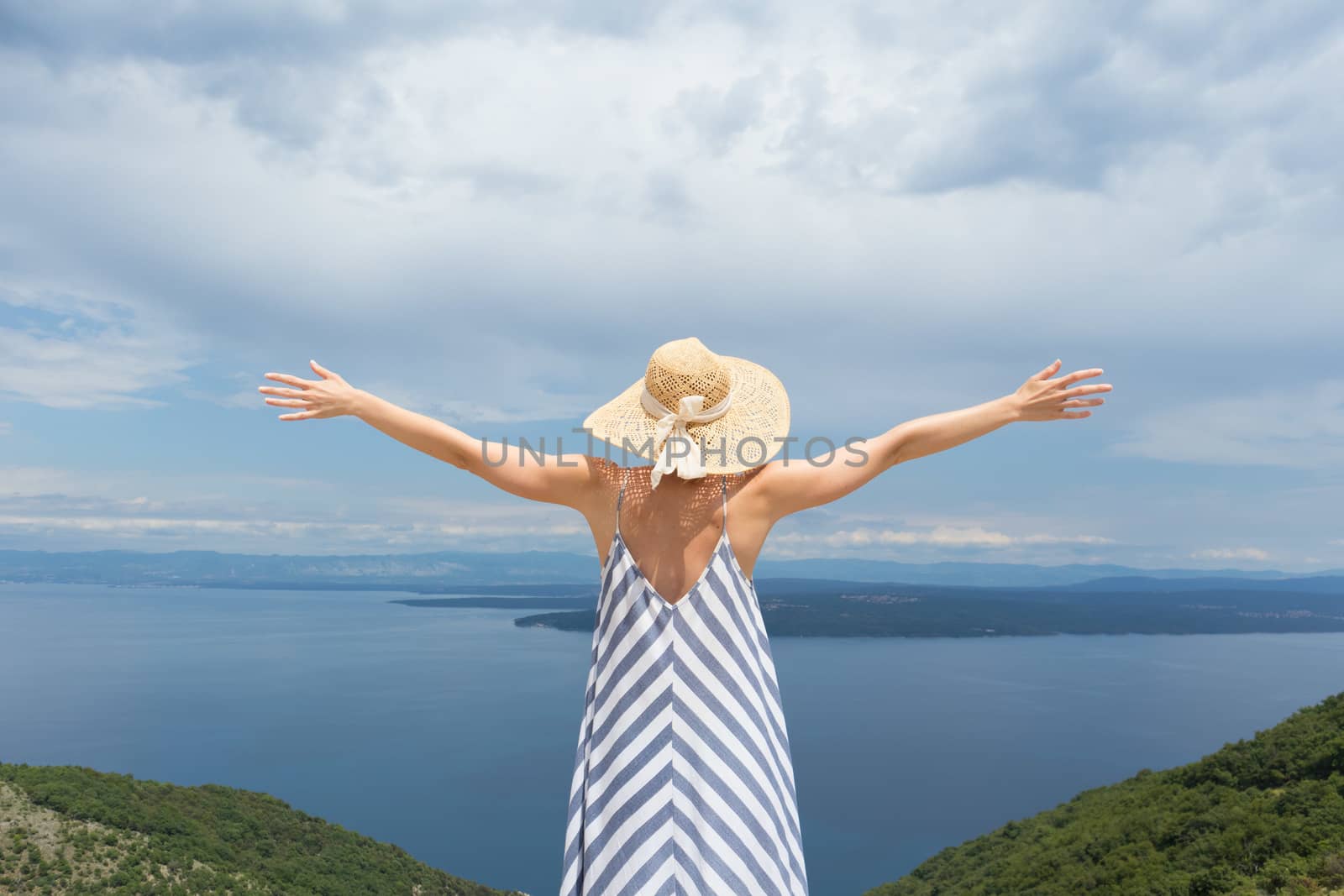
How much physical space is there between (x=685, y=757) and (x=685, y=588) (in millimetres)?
377

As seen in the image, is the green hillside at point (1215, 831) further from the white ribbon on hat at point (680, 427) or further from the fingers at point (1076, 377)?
the white ribbon on hat at point (680, 427)

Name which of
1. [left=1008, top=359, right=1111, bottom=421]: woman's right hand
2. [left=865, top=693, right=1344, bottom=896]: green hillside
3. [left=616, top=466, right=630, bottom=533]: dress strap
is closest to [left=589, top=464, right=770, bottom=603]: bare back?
[left=616, top=466, right=630, bottom=533]: dress strap

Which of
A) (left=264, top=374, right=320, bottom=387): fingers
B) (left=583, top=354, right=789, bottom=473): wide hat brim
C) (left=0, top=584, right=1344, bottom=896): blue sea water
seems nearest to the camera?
(left=583, top=354, right=789, bottom=473): wide hat brim

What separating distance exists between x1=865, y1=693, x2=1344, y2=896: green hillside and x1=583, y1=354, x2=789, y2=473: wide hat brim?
791 inches

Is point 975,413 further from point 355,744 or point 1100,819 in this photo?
point 355,744

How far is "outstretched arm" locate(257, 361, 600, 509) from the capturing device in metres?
2.30

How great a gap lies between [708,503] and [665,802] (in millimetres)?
680

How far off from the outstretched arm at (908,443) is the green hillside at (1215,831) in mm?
19799

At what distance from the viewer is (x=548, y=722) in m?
105

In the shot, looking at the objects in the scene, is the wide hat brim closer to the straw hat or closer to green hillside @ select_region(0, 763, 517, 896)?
the straw hat

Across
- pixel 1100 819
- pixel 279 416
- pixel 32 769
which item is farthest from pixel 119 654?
pixel 279 416

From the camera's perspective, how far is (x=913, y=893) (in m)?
40.0

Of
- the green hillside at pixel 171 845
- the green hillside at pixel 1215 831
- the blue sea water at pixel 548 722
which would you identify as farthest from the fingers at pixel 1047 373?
the blue sea water at pixel 548 722

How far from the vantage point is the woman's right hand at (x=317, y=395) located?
2.37 m
